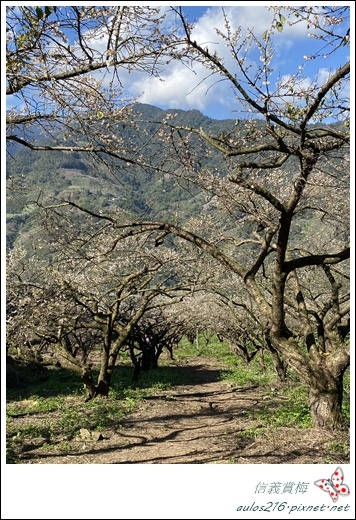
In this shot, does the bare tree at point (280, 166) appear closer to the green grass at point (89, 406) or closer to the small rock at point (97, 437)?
the green grass at point (89, 406)

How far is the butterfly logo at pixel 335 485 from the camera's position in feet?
11.4

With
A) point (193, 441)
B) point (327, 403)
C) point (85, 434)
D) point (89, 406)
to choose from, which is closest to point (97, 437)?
point (85, 434)

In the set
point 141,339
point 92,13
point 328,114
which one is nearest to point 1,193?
point 92,13

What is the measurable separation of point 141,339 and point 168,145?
1456 cm

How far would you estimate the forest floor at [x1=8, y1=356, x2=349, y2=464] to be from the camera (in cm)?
618

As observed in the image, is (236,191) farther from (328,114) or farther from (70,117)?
(70,117)

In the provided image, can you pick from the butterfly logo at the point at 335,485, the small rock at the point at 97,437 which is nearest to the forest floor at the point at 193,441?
the small rock at the point at 97,437

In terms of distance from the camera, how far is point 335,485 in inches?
140

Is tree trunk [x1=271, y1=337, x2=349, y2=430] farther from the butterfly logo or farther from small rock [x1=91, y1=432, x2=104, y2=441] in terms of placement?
small rock [x1=91, y1=432, x2=104, y2=441]

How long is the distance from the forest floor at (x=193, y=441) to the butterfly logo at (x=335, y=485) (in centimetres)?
207

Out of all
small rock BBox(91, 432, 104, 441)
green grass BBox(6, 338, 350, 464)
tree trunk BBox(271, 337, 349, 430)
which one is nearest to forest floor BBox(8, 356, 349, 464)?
small rock BBox(91, 432, 104, 441)

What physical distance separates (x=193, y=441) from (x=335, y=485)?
4.25 metres

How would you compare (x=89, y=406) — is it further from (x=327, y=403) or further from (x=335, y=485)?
(x=335, y=485)

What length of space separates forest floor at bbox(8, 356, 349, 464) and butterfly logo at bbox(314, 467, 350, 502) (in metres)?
2.07
